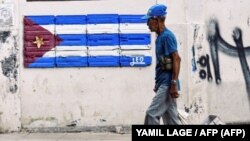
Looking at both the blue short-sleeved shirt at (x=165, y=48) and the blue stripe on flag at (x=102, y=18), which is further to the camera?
the blue stripe on flag at (x=102, y=18)

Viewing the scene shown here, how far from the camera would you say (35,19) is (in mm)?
9742

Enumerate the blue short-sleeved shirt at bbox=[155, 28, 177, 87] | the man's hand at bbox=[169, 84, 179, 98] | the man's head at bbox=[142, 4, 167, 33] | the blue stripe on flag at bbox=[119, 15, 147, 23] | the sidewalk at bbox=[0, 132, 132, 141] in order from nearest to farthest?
the man's hand at bbox=[169, 84, 179, 98]
the blue short-sleeved shirt at bbox=[155, 28, 177, 87]
the man's head at bbox=[142, 4, 167, 33]
the sidewalk at bbox=[0, 132, 132, 141]
the blue stripe on flag at bbox=[119, 15, 147, 23]

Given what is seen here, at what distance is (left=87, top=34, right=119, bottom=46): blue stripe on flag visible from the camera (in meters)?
9.73

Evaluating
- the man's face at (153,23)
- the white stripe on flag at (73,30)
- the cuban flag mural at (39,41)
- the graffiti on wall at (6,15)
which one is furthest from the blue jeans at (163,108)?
the graffiti on wall at (6,15)

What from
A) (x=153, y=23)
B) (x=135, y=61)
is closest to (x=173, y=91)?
Result: (x=153, y=23)

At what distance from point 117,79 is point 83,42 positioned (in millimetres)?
816

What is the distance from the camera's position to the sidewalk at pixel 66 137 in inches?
366

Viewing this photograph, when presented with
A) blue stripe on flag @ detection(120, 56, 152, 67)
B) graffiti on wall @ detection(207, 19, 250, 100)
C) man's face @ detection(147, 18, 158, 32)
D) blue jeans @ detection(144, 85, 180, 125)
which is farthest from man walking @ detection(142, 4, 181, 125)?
graffiti on wall @ detection(207, 19, 250, 100)

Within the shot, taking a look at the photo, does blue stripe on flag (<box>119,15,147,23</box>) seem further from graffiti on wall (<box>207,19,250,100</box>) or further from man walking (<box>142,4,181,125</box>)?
man walking (<box>142,4,181,125</box>)

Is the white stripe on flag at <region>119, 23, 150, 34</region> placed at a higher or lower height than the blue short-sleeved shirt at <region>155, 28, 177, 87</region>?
higher

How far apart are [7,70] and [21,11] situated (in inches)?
38.7

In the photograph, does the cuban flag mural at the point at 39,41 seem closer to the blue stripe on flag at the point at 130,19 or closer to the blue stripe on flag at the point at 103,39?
the blue stripe on flag at the point at 103,39

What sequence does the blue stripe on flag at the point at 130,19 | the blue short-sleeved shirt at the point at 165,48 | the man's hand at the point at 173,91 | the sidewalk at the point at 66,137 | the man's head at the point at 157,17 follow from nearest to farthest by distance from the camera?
the man's hand at the point at 173,91 < the blue short-sleeved shirt at the point at 165,48 < the man's head at the point at 157,17 < the sidewalk at the point at 66,137 < the blue stripe on flag at the point at 130,19

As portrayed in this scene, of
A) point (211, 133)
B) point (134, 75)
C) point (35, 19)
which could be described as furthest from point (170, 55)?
point (35, 19)
